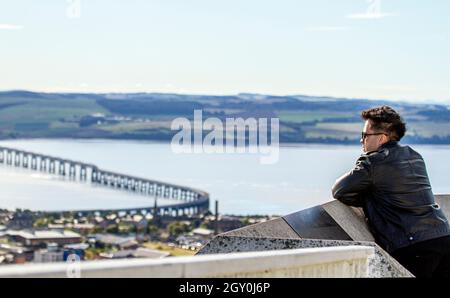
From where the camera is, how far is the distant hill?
58250 mm

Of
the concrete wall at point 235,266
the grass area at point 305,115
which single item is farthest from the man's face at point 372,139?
the grass area at point 305,115

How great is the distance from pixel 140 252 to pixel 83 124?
134 ft

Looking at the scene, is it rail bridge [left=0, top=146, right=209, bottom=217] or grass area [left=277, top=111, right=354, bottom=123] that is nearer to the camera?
rail bridge [left=0, top=146, right=209, bottom=217]

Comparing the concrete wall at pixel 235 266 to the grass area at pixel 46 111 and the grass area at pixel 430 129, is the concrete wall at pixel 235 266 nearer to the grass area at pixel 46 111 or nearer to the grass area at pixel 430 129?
the grass area at pixel 430 129

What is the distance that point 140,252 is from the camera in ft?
117

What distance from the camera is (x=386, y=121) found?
4.43 m

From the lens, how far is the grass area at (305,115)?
208ft

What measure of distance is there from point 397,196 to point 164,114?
2507 inches

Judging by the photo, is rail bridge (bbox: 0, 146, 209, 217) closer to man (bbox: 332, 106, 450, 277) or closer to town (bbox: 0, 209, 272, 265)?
town (bbox: 0, 209, 272, 265)

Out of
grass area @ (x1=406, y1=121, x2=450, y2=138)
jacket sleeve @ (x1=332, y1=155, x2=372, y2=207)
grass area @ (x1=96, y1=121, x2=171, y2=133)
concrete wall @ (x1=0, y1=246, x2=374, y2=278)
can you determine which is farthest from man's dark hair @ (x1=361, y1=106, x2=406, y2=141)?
grass area @ (x1=96, y1=121, x2=171, y2=133)

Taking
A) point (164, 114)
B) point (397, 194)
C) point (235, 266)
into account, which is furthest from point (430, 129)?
point (235, 266)

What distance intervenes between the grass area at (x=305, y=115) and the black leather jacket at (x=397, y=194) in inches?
2276

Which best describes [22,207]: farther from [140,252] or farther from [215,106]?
[140,252]
